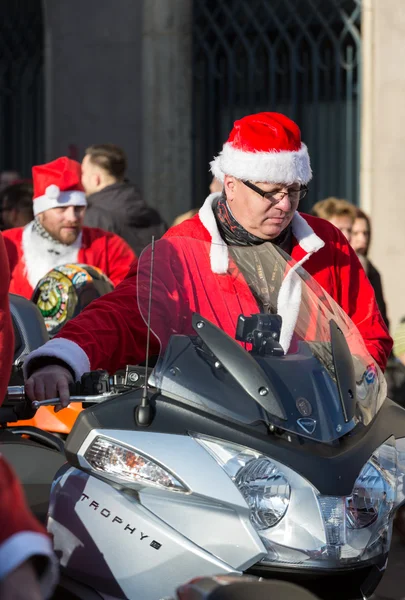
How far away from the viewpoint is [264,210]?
367 cm

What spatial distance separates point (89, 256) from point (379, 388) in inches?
148

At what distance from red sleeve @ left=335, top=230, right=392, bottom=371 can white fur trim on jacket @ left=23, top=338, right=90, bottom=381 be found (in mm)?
935

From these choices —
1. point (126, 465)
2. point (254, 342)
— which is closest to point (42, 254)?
point (254, 342)

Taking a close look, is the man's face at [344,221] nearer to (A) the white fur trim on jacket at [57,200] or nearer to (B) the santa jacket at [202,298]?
(A) the white fur trim on jacket at [57,200]

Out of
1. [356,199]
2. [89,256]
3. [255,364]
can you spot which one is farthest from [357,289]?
[356,199]

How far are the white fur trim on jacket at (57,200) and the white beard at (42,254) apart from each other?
0.56 ft

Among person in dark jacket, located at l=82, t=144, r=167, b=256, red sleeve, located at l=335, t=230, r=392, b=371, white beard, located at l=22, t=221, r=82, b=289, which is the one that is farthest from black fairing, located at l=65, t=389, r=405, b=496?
person in dark jacket, located at l=82, t=144, r=167, b=256

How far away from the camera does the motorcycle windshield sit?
2908mm

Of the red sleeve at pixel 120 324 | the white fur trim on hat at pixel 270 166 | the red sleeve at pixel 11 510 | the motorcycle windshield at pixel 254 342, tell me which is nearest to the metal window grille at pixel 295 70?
the white fur trim on hat at pixel 270 166

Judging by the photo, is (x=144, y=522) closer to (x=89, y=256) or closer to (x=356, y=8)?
(x=89, y=256)

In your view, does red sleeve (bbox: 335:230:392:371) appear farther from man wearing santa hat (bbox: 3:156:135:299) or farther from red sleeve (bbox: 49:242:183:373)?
man wearing santa hat (bbox: 3:156:135:299)

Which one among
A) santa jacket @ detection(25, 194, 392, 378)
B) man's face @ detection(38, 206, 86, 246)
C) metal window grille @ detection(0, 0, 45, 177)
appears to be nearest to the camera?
santa jacket @ detection(25, 194, 392, 378)

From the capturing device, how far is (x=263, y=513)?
279cm

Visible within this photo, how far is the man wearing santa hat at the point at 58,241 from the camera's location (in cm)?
675
